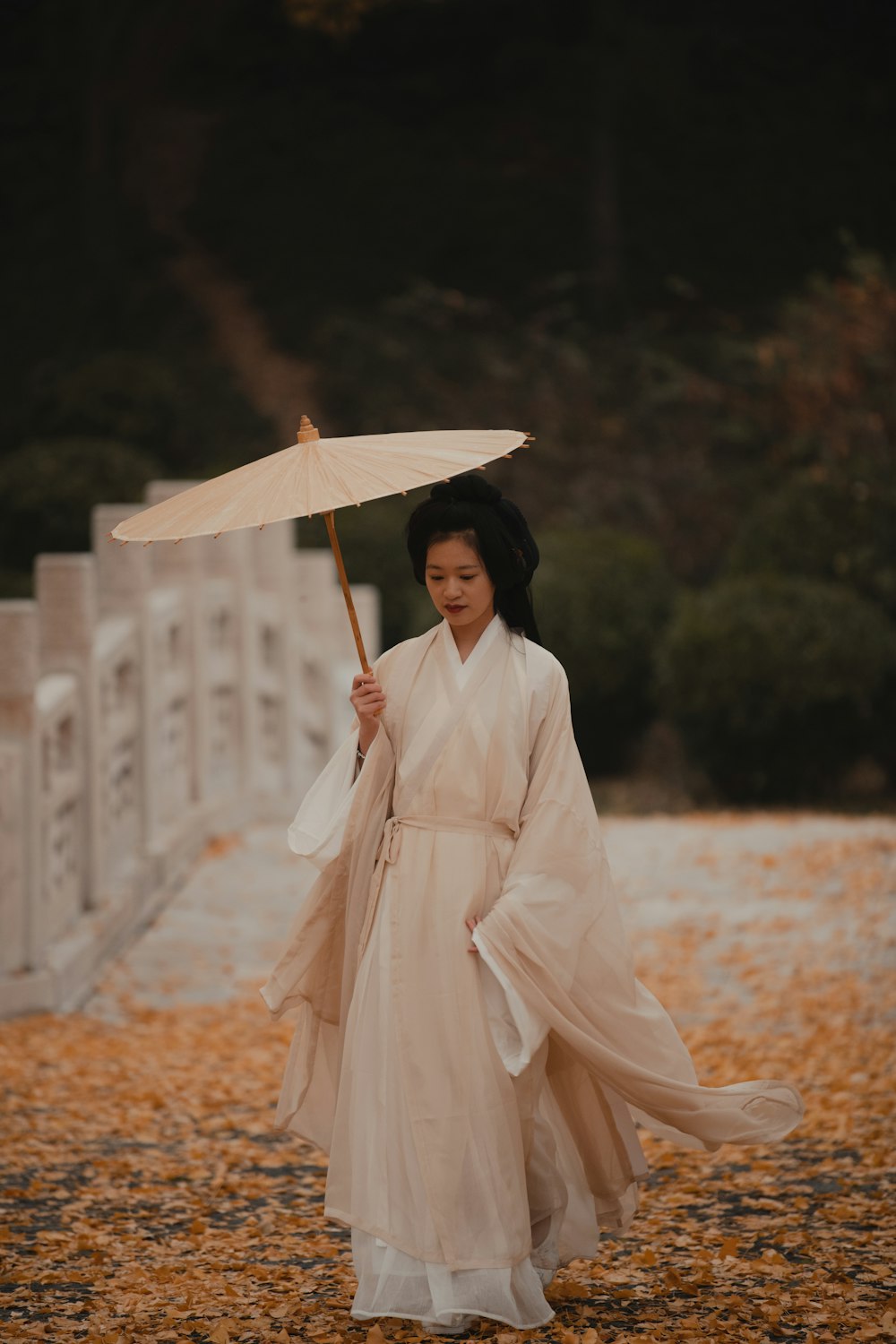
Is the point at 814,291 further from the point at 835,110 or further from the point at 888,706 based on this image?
the point at 888,706

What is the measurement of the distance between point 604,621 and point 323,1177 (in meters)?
8.02

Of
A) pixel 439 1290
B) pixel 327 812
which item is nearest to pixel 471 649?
pixel 327 812

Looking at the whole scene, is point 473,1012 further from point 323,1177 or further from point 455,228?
point 455,228

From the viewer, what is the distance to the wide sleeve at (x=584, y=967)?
306 cm

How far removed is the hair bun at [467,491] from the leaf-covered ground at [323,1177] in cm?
152

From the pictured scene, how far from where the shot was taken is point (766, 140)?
18.2 metres

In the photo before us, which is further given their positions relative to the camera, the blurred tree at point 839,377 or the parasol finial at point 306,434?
the blurred tree at point 839,377

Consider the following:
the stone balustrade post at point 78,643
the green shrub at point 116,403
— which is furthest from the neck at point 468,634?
the green shrub at point 116,403

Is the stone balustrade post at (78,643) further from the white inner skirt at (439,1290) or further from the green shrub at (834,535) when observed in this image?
the green shrub at (834,535)

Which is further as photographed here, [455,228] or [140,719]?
[455,228]

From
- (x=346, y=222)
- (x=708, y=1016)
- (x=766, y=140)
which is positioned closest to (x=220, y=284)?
(x=346, y=222)

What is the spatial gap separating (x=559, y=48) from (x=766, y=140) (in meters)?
2.52

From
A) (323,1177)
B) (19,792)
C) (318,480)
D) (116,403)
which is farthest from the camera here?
(116,403)

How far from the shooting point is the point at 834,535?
40.2 feet
